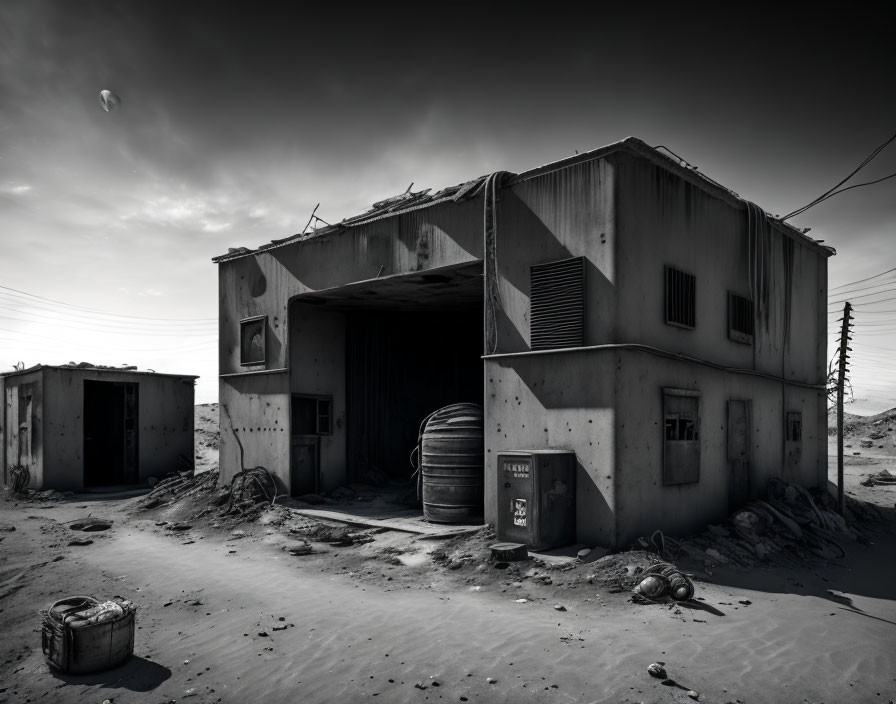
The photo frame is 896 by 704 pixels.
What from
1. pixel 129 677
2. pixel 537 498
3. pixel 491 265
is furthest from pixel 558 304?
Answer: pixel 129 677

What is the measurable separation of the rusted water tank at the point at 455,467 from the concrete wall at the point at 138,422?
12.8 m

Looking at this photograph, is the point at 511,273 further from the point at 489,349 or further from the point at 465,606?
the point at 465,606

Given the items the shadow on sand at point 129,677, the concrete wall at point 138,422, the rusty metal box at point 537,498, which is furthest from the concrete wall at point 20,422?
the rusty metal box at point 537,498

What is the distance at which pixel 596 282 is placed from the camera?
9516 millimetres

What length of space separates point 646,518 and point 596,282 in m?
3.51

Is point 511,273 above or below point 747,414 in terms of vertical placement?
above

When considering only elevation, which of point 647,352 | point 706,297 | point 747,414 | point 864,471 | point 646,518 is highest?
point 706,297

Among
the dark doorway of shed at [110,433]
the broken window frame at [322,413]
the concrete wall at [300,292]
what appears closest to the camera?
the concrete wall at [300,292]

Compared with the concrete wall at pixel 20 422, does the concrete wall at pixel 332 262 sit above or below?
above

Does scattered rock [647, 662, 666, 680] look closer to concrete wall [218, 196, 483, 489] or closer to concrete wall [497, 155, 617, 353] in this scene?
concrete wall [497, 155, 617, 353]

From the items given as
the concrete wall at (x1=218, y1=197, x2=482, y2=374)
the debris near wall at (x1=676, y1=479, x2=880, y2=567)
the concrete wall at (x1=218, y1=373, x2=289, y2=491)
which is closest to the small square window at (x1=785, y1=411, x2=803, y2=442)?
the debris near wall at (x1=676, y1=479, x2=880, y2=567)

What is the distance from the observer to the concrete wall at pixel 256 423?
1438cm

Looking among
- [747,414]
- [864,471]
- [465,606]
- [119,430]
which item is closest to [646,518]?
[465,606]

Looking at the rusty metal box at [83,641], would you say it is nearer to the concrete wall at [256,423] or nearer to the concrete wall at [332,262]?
the concrete wall at [332,262]
